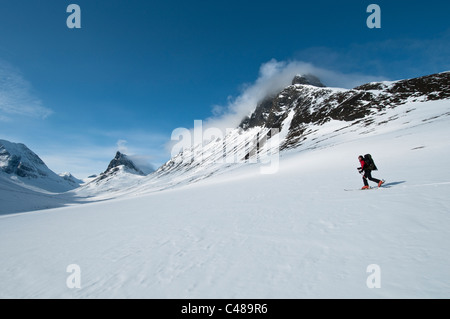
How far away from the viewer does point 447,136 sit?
1953cm

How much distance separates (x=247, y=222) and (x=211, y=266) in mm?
3227

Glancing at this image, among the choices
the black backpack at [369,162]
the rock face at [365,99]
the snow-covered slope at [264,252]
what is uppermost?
the rock face at [365,99]

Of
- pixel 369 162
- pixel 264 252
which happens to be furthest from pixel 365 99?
pixel 264 252

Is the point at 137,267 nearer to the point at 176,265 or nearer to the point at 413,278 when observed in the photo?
the point at 176,265

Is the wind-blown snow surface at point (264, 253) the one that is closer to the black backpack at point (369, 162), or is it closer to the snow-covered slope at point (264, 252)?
the snow-covered slope at point (264, 252)

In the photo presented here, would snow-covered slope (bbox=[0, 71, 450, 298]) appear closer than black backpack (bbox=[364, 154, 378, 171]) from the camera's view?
Yes

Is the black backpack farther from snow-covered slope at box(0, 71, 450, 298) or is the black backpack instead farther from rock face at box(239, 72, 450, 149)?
rock face at box(239, 72, 450, 149)

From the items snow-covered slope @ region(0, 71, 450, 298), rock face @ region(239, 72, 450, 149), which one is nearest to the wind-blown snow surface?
snow-covered slope @ region(0, 71, 450, 298)

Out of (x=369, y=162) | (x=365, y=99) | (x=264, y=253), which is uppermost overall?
(x=365, y=99)

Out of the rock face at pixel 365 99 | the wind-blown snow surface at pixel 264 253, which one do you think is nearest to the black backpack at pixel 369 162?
the wind-blown snow surface at pixel 264 253

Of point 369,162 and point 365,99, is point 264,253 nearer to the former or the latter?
point 369,162

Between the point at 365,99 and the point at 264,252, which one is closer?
the point at 264,252
